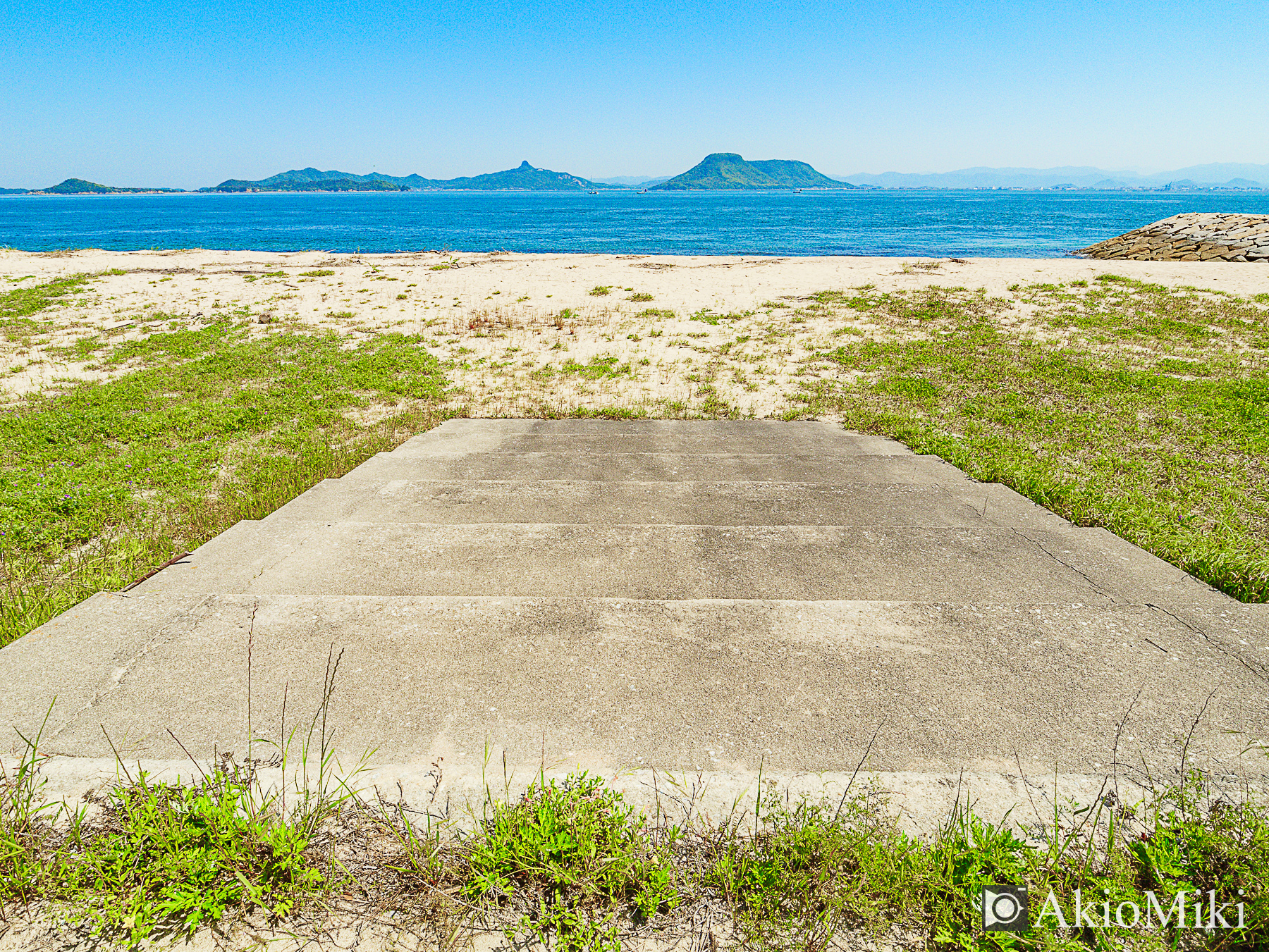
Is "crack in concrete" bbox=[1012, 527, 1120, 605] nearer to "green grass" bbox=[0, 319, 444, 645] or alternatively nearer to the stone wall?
"green grass" bbox=[0, 319, 444, 645]

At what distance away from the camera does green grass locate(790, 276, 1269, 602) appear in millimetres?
6121

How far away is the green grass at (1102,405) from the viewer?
6121 mm

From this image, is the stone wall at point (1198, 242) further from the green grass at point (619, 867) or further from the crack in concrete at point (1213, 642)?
the green grass at point (619, 867)

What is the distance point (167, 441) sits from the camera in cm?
884

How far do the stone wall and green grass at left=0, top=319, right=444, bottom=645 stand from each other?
3653cm

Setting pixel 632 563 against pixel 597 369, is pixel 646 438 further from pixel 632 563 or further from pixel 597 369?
pixel 597 369

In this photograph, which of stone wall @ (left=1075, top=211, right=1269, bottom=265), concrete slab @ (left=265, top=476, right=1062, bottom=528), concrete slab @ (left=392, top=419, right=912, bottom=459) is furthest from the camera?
stone wall @ (left=1075, top=211, right=1269, bottom=265)

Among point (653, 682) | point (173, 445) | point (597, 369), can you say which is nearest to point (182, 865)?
point (653, 682)

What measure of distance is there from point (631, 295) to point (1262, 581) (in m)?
19.1

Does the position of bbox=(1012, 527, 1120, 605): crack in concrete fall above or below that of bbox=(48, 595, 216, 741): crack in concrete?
below

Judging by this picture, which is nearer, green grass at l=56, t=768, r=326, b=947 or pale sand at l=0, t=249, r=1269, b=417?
green grass at l=56, t=768, r=326, b=947

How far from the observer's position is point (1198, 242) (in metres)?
31.0

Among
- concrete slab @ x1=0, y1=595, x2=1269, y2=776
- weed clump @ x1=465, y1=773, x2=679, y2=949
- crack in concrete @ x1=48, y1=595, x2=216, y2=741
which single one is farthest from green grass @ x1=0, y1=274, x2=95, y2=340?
weed clump @ x1=465, y1=773, x2=679, y2=949

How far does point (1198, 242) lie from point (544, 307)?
A: 3369cm
